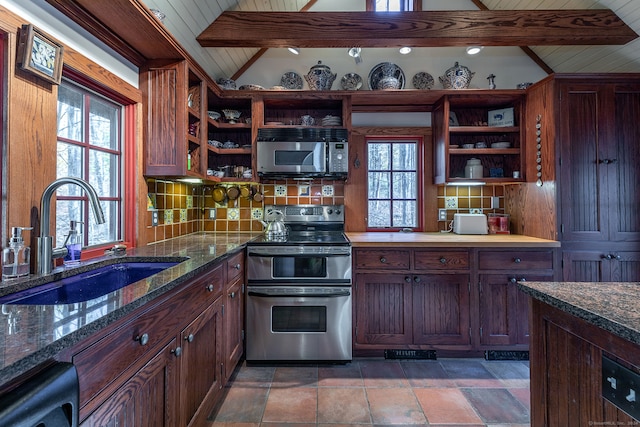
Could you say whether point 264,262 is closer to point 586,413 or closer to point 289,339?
point 289,339

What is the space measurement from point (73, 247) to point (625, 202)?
344 centimetres

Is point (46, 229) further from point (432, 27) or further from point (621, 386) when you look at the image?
point (432, 27)

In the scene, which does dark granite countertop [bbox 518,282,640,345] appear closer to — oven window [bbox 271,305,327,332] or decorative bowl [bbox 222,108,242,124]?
oven window [bbox 271,305,327,332]

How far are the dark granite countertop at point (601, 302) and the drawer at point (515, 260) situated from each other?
1311 millimetres

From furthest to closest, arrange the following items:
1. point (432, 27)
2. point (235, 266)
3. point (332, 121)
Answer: point (332, 121), point (432, 27), point (235, 266)

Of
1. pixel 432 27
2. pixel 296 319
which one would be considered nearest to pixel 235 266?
pixel 296 319

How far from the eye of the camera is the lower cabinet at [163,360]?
2.52 ft

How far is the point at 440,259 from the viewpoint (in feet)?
7.55

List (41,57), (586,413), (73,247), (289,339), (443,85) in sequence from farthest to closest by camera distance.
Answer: (443,85) < (289,339) < (73,247) < (41,57) < (586,413)

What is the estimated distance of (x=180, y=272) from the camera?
1239 mm

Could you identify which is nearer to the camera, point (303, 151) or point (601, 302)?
point (601, 302)

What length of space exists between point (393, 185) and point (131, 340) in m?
2.55

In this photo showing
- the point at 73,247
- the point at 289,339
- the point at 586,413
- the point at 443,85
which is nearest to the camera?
the point at 586,413

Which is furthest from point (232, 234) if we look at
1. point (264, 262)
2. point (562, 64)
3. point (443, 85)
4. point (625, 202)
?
point (562, 64)
